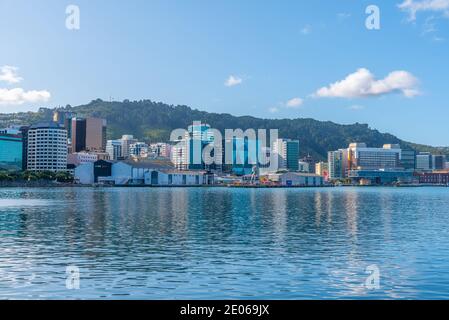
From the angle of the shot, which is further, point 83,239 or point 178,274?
point 83,239

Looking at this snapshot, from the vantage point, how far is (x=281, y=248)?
33.7m

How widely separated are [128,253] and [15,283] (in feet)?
27.5
